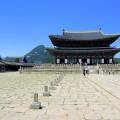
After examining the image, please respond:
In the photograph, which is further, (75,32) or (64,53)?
(75,32)

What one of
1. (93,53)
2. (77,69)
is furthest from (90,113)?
(93,53)

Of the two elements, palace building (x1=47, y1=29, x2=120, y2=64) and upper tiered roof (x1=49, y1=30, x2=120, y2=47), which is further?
upper tiered roof (x1=49, y1=30, x2=120, y2=47)

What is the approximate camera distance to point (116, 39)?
6406 cm

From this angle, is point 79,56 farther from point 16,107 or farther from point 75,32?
point 16,107

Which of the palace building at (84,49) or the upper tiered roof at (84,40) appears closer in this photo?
the palace building at (84,49)

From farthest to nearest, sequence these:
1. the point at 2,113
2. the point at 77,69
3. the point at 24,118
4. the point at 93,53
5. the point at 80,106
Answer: the point at 93,53, the point at 77,69, the point at 80,106, the point at 2,113, the point at 24,118

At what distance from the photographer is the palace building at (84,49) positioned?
61.9 m

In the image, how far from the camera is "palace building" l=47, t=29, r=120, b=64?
203ft

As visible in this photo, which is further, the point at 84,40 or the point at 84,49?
the point at 84,40

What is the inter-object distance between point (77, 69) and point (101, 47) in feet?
55.0

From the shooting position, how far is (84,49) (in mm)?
63062

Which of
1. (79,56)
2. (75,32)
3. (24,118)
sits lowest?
(24,118)

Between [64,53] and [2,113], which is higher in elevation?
[64,53]

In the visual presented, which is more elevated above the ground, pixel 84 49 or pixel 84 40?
pixel 84 40
